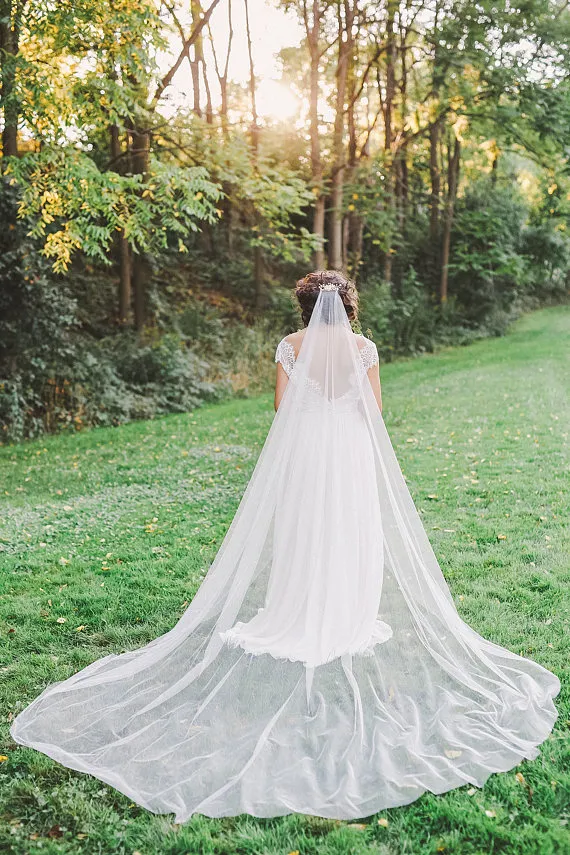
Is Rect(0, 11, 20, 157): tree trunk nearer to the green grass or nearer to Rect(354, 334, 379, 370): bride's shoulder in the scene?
the green grass

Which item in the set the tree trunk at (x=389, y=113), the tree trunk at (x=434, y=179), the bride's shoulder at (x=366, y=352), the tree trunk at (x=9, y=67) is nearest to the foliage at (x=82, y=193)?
the tree trunk at (x=9, y=67)

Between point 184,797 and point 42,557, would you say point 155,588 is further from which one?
point 184,797

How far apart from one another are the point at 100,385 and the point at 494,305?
51.2ft

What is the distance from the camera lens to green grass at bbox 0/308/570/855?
2.88 meters

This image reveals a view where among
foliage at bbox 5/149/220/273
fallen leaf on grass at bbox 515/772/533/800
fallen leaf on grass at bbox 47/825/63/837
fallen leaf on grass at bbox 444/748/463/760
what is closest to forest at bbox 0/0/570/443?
foliage at bbox 5/149/220/273

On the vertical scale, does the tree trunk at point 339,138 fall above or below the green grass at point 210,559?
above

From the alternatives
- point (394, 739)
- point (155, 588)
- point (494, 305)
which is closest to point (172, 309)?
point (494, 305)

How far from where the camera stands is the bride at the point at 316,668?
3188mm

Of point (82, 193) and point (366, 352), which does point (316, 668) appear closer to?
point (366, 352)

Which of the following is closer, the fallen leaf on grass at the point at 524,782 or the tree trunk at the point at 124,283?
the fallen leaf on grass at the point at 524,782

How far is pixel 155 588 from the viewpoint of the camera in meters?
5.62

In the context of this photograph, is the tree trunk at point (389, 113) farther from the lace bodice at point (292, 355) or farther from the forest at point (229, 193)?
the lace bodice at point (292, 355)

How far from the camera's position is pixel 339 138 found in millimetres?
18484

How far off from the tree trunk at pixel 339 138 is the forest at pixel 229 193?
0.26ft
